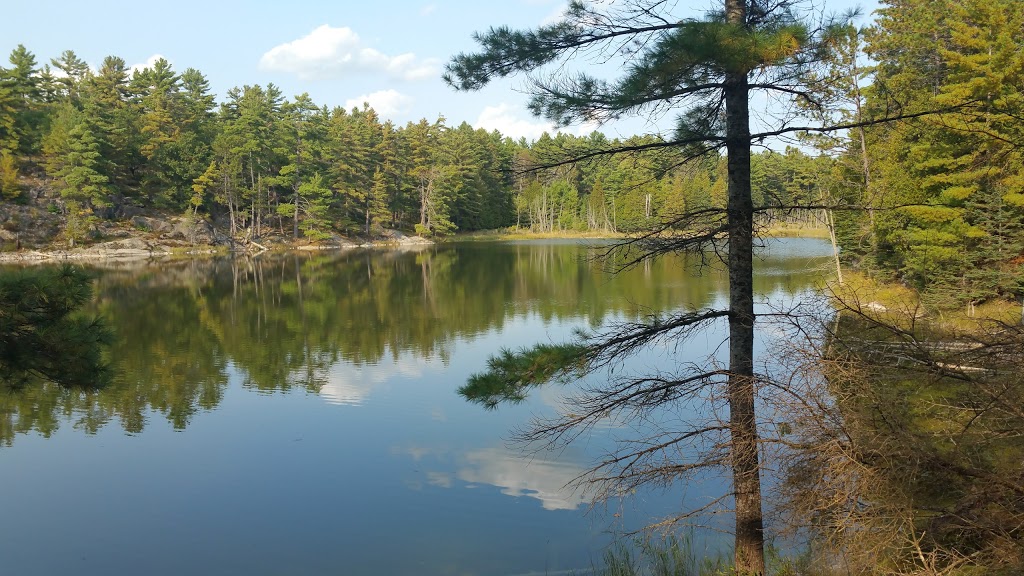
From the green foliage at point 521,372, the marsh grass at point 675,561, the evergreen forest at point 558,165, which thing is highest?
the evergreen forest at point 558,165

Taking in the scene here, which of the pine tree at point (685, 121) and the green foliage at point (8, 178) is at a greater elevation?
the green foliage at point (8, 178)

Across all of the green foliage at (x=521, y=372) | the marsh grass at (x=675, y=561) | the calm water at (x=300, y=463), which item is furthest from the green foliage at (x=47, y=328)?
the marsh grass at (x=675, y=561)

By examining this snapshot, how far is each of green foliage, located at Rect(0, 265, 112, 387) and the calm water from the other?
3.53m

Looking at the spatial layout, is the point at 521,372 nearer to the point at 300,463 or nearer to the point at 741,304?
the point at 741,304

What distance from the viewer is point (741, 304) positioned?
547 cm

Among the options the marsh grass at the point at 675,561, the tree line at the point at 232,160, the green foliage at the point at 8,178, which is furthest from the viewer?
the tree line at the point at 232,160

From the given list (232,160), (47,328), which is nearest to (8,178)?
(232,160)

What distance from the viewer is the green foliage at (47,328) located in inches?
191

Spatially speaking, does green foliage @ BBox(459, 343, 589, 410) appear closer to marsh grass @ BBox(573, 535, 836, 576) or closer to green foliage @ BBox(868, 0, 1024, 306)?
A: marsh grass @ BBox(573, 535, 836, 576)

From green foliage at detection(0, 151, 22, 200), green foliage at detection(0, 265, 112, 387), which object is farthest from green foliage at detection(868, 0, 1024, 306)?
green foliage at detection(0, 151, 22, 200)

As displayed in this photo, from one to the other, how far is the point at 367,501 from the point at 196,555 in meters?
2.22

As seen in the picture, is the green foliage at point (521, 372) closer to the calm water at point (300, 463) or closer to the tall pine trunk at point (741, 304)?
the calm water at point (300, 463)

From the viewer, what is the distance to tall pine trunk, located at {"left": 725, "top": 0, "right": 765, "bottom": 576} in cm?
→ 529

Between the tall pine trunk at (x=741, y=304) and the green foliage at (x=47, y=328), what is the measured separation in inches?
199
